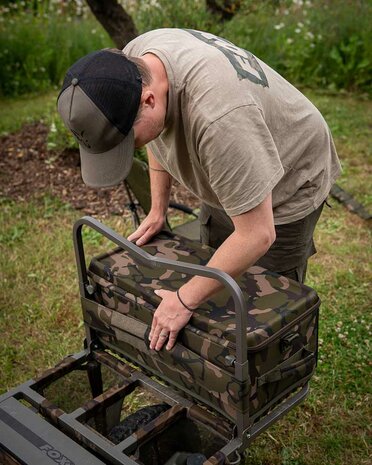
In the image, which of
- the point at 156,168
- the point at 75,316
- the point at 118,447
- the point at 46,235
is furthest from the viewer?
the point at 46,235

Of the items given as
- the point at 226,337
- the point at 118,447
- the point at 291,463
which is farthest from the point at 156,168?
the point at 291,463

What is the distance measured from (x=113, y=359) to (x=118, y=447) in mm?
444

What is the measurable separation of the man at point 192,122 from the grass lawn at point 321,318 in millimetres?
1244

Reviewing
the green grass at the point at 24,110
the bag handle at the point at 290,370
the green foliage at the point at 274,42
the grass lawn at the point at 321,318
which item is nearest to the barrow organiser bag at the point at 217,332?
the bag handle at the point at 290,370

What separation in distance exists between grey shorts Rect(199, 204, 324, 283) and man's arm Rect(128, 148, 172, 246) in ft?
0.66

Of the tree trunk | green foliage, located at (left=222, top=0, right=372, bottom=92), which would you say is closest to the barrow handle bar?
the tree trunk

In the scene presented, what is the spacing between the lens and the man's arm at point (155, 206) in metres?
2.46

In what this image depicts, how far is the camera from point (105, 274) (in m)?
2.22

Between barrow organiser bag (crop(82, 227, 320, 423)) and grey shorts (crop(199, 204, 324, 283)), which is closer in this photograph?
barrow organiser bag (crop(82, 227, 320, 423))

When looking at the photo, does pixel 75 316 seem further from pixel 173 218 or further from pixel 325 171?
pixel 325 171

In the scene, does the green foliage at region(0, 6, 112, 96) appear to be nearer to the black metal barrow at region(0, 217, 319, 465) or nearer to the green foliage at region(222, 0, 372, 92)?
the green foliage at region(222, 0, 372, 92)

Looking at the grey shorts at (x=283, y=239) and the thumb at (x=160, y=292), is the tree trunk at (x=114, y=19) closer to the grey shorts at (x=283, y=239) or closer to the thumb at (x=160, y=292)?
the grey shorts at (x=283, y=239)

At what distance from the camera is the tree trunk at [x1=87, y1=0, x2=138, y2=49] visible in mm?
5125

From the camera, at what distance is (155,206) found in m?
2.54
